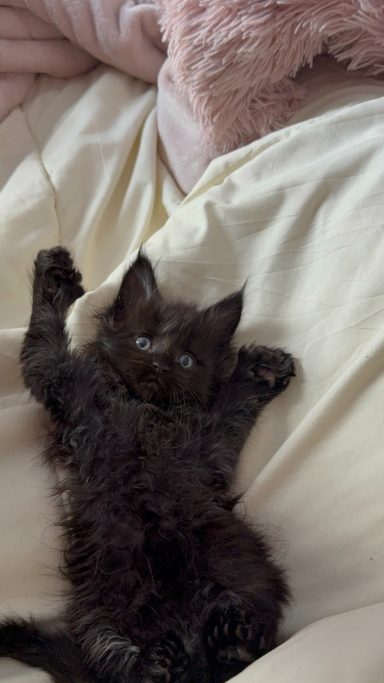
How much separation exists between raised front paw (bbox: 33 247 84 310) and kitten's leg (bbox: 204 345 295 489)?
373 millimetres

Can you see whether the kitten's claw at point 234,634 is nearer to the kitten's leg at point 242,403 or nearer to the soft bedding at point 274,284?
the soft bedding at point 274,284

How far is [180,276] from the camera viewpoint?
1.49 m

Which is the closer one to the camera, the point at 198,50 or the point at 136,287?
the point at 136,287

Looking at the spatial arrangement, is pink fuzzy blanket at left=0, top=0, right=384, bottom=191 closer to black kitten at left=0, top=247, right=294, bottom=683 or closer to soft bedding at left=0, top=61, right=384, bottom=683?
soft bedding at left=0, top=61, right=384, bottom=683

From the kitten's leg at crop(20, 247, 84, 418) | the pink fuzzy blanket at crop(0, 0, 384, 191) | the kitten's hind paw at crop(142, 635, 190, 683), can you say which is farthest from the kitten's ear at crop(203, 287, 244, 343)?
the kitten's hind paw at crop(142, 635, 190, 683)

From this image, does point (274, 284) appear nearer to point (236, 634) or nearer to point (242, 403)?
point (242, 403)

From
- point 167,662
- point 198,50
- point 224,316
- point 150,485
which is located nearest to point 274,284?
point 224,316

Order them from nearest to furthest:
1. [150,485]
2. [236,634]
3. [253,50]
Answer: [236,634]
[150,485]
[253,50]

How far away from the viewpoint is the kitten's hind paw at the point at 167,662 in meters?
1.09

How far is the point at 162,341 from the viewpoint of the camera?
4.58 ft

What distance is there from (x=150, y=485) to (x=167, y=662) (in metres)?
0.28

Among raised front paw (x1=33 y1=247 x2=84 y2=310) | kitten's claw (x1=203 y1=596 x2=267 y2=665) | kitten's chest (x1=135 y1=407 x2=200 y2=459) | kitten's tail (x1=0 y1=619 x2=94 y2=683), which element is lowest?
kitten's tail (x1=0 y1=619 x2=94 y2=683)

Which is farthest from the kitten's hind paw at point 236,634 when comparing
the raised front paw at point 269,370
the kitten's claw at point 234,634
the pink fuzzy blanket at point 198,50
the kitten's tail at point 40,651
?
the pink fuzzy blanket at point 198,50

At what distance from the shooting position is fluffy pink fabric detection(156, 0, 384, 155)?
1564 mm
